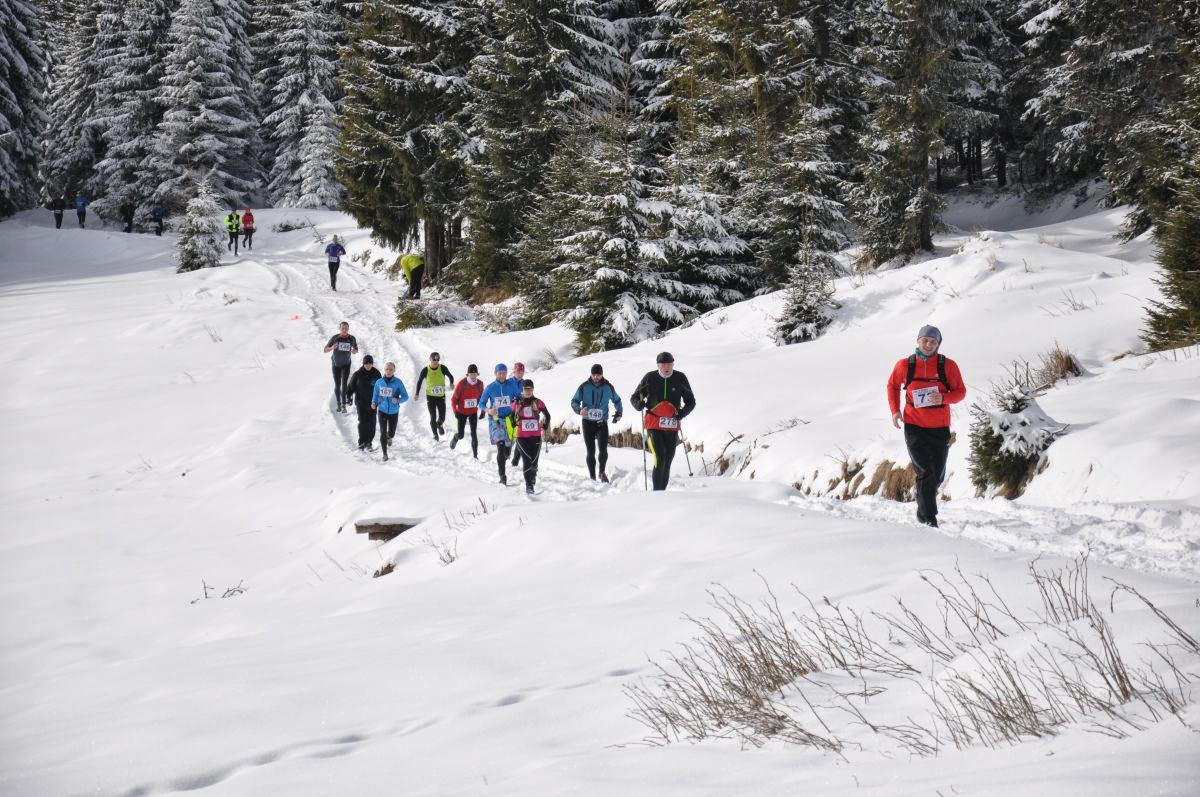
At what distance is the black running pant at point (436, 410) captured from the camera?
16845 mm

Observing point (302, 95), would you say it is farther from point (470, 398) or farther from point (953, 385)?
point (953, 385)

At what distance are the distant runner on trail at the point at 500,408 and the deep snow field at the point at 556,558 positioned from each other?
1.74 feet

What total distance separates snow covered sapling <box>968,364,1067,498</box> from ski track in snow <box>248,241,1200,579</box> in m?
0.32

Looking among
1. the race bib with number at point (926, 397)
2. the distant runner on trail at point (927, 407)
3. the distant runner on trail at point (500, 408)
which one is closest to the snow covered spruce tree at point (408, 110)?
the distant runner on trail at point (500, 408)

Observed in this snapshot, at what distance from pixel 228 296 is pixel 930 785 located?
33765 mm

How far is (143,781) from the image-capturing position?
11.8 feet

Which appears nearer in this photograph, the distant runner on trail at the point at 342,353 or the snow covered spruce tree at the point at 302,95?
the distant runner on trail at the point at 342,353

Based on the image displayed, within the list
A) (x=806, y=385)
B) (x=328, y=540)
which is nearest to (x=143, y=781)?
(x=328, y=540)

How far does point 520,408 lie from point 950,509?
251 inches

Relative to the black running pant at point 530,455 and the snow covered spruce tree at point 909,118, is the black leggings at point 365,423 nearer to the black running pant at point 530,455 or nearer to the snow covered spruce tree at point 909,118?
the black running pant at point 530,455

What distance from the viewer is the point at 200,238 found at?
37.5 meters

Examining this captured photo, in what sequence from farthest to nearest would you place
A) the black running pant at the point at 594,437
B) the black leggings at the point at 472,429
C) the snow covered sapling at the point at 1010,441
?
the black leggings at the point at 472,429, the black running pant at the point at 594,437, the snow covered sapling at the point at 1010,441

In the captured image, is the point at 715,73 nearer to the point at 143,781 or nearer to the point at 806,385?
the point at 806,385

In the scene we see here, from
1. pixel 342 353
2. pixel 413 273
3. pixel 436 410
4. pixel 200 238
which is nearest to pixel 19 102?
pixel 200 238
